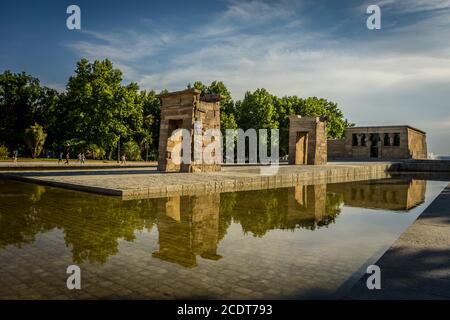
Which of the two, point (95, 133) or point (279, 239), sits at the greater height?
point (95, 133)

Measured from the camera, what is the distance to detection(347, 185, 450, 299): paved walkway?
3.15 meters

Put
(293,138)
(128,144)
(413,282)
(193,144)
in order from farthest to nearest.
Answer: (128,144), (293,138), (193,144), (413,282)

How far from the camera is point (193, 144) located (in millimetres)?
17828

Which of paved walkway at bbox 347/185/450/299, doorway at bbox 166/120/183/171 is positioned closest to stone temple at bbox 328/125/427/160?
doorway at bbox 166/120/183/171

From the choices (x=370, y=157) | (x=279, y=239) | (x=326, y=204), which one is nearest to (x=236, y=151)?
(x=370, y=157)

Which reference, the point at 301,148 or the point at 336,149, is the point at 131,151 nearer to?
the point at 301,148

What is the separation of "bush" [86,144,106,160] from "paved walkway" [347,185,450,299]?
34708 mm

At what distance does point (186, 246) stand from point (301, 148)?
26448 mm

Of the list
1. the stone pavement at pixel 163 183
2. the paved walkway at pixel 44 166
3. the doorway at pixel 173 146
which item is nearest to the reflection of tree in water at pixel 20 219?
the stone pavement at pixel 163 183

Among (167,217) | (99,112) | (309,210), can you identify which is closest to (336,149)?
(99,112)

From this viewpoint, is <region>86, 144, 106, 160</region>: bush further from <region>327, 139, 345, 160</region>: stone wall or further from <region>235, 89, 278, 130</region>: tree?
<region>327, 139, 345, 160</region>: stone wall

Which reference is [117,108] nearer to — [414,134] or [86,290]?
[86,290]
